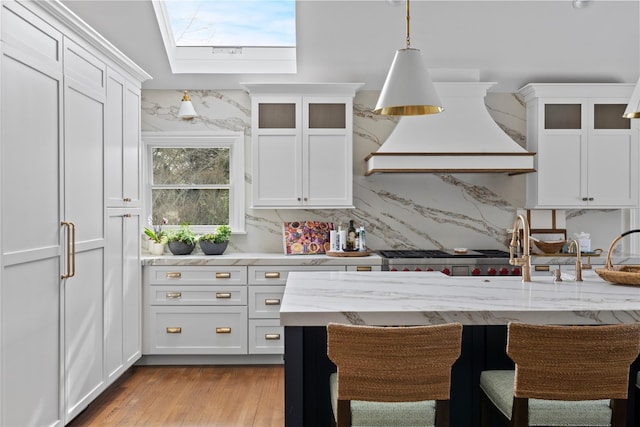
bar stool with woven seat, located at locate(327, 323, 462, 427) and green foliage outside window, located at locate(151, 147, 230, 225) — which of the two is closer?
bar stool with woven seat, located at locate(327, 323, 462, 427)

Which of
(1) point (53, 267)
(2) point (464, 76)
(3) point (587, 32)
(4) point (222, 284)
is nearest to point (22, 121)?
(1) point (53, 267)

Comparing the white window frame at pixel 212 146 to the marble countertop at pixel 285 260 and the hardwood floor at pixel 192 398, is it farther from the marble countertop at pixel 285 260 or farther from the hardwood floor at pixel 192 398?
the hardwood floor at pixel 192 398

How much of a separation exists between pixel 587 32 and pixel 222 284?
360cm

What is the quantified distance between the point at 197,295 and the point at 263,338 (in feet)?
2.07

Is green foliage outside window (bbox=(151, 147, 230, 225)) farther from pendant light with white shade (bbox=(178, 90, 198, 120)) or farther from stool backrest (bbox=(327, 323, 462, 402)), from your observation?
stool backrest (bbox=(327, 323, 462, 402))

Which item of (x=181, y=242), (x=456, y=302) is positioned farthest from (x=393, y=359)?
(x=181, y=242)

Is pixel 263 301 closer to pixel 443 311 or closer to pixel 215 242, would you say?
pixel 215 242

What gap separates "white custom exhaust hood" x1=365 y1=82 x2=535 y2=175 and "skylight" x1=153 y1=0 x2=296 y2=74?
1147mm

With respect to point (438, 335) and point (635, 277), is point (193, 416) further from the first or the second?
point (635, 277)

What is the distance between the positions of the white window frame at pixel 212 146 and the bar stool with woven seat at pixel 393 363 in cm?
327

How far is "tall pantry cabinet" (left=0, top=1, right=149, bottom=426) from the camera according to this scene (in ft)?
7.79

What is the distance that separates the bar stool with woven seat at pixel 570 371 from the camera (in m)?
1.78

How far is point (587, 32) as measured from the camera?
14.6 feet

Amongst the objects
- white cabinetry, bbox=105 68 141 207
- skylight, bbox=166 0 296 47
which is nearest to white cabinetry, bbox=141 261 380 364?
white cabinetry, bbox=105 68 141 207
